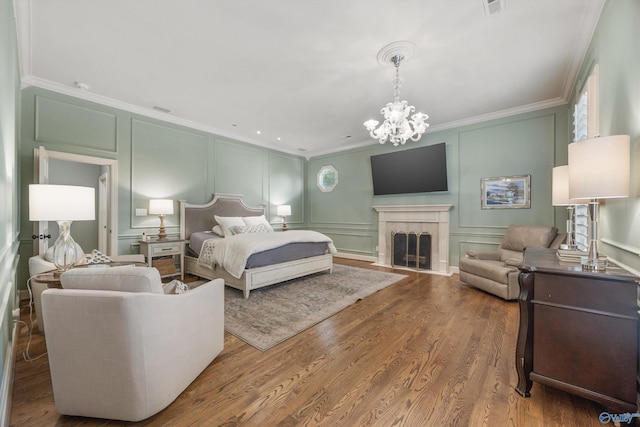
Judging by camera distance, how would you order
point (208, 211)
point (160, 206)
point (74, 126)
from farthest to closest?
point (208, 211), point (160, 206), point (74, 126)

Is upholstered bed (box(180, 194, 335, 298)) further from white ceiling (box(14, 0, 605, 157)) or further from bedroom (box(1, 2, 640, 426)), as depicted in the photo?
white ceiling (box(14, 0, 605, 157))

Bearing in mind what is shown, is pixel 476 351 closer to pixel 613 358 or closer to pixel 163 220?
pixel 613 358

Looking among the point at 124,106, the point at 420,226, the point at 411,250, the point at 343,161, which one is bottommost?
the point at 411,250

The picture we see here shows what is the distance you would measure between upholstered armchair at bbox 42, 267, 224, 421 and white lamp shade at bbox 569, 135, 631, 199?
7.71 ft

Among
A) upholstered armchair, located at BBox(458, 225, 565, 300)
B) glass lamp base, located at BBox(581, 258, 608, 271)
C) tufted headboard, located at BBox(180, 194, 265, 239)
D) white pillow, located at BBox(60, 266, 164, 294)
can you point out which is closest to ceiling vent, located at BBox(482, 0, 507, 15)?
glass lamp base, located at BBox(581, 258, 608, 271)

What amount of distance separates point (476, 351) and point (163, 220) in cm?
455

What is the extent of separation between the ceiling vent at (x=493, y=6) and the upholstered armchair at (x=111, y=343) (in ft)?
9.91

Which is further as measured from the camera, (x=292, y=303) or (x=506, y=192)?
(x=506, y=192)

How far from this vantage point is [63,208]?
5.85 feet

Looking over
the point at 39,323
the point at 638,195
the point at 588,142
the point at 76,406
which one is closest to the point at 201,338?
the point at 76,406

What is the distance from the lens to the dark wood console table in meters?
1.27

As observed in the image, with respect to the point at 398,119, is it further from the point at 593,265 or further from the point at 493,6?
the point at 593,265

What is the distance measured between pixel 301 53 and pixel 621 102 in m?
2.53

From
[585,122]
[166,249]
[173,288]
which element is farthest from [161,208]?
[585,122]
